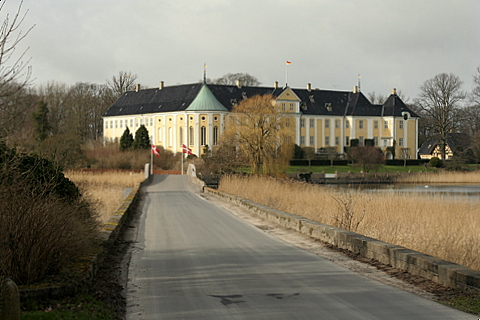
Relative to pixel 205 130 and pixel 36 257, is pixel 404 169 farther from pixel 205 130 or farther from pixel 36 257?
pixel 36 257

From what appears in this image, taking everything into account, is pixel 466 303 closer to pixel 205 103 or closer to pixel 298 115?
pixel 205 103

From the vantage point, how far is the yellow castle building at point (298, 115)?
3519 inches

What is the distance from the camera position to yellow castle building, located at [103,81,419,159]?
89375mm

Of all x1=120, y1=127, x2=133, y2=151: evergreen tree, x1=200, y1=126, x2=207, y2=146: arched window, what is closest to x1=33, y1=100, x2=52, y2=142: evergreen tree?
x1=120, y1=127, x2=133, y2=151: evergreen tree

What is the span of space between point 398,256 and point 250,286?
2.78m

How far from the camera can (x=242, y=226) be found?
56.6 ft

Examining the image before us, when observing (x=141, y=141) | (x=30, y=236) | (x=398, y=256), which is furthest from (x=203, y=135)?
(x=30, y=236)

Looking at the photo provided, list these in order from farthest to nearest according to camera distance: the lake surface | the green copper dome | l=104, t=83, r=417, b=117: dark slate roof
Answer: l=104, t=83, r=417, b=117: dark slate roof → the green copper dome → the lake surface

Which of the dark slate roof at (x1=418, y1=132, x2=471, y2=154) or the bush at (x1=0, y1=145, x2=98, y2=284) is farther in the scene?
the dark slate roof at (x1=418, y1=132, x2=471, y2=154)

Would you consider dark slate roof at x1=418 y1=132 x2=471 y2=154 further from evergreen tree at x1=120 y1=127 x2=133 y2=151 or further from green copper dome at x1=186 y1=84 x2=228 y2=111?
evergreen tree at x1=120 y1=127 x2=133 y2=151

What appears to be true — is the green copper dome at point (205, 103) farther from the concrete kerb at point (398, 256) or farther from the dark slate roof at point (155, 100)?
the concrete kerb at point (398, 256)

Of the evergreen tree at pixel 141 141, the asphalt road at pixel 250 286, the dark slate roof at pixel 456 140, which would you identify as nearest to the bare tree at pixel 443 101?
the dark slate roof at pixel 456 140

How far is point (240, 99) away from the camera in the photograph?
3632 inches

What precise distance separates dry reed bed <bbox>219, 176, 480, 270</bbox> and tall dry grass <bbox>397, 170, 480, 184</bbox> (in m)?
31.7
